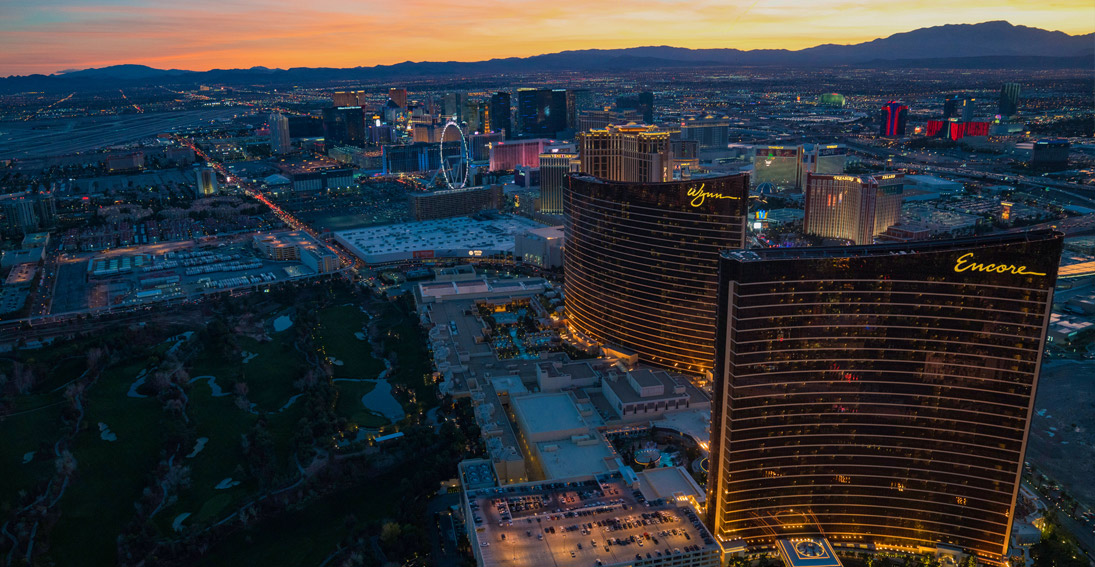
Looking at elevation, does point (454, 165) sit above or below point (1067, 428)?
above

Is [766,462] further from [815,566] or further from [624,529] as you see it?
[624,529]

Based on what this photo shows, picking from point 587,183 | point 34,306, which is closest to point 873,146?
point 587,183

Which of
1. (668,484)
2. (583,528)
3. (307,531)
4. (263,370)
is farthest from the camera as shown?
(263,370)

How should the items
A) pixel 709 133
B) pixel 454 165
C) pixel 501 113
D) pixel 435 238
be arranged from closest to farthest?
pixel 435 238, pixel 454 165, pixel 709 133, pixel 501 113

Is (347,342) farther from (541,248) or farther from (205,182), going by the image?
(205,182)

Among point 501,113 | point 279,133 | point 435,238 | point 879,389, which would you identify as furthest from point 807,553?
point 279,133

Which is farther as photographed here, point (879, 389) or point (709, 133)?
point (709, 133)

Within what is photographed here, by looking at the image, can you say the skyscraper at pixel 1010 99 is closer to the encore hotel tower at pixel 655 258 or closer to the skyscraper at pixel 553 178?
the skyscraper at pixel 553 178
